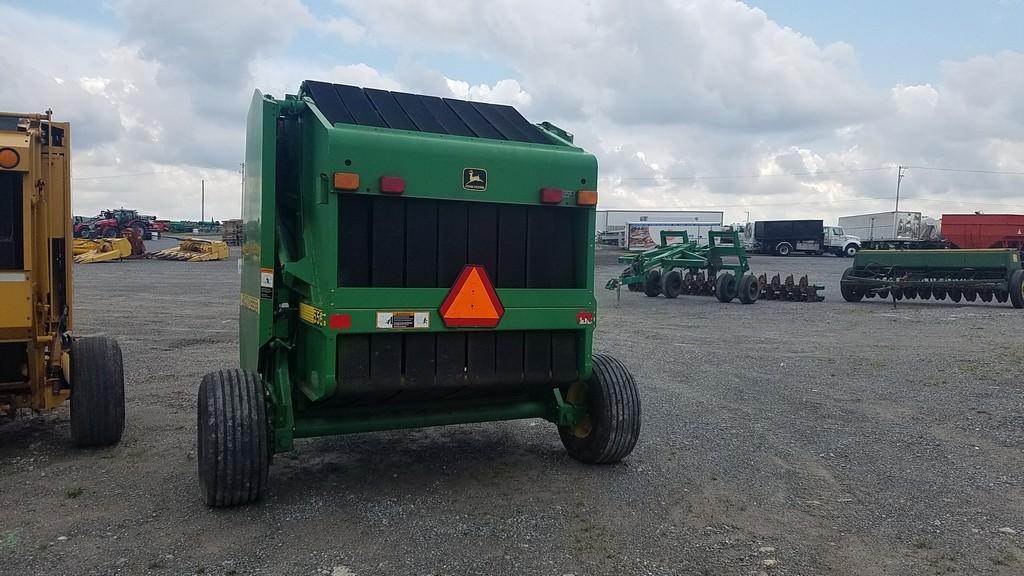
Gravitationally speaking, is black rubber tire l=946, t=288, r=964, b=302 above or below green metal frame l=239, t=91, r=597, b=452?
below

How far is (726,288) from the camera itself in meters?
20.6

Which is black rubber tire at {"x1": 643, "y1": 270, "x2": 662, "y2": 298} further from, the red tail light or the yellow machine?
the red tail light

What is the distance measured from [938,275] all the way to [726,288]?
5.10 meters

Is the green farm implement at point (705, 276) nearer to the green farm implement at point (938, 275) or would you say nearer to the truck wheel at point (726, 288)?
the truck wheel at point (726, 288)

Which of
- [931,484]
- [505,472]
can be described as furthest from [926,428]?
[505,472]

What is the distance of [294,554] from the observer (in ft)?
12.6

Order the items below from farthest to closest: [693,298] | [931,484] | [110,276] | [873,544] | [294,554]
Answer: [110,276], [693,298], [931,484], [873,544], [294,554]

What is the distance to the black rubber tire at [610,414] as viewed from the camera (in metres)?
5.12

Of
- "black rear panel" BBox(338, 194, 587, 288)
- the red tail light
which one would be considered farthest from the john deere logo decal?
the red tail light

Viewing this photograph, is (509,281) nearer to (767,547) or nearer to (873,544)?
(767,547)

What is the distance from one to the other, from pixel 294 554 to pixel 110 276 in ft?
82.2

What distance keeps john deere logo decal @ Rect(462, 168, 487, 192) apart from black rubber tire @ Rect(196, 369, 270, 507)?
1.75 metres

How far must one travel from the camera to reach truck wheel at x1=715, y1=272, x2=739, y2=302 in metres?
20.5

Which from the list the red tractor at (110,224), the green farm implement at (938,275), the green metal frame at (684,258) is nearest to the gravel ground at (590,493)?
the green farm implement at (938,275)
